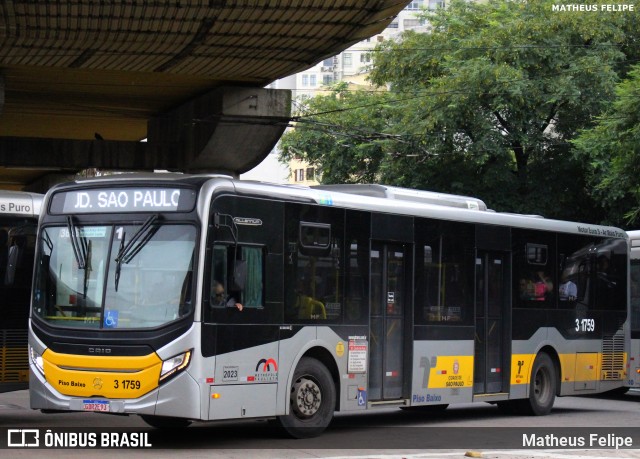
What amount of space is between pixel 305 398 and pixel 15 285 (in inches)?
172

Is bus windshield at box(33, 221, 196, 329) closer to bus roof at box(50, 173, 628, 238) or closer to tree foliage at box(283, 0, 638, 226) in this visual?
A: bus roof at box(50, 173, 628, 238)

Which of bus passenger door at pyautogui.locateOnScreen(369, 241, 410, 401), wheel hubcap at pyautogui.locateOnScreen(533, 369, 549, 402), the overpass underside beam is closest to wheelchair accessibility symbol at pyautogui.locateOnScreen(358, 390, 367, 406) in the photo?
bus passenger door at pyautogui.locateOnScreen(369, 241, 410, 401)

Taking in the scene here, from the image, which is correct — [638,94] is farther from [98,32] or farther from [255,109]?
[98,32]

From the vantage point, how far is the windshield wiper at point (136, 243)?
1223 centimetres

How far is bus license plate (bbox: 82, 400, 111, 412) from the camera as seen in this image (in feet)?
39.2

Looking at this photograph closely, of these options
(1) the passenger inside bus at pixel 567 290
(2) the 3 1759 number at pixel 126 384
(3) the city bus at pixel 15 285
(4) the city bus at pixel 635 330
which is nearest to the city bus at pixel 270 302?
(2) the 3 1759 number at pixel 126 384

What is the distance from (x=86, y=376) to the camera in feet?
39.8

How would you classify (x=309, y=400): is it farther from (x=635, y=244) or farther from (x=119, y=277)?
(x=635, y=244)

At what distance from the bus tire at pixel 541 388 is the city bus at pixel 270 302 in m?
0.31

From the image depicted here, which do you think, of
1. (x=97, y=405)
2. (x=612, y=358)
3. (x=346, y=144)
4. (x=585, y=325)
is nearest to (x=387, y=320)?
(x=97, y=405)

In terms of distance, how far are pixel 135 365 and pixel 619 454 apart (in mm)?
5325

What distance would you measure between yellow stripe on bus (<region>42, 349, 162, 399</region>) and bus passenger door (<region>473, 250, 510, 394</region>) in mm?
6049

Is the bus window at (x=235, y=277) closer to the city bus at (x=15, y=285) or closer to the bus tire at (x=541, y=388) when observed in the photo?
the city bus at (x=15, y=285)

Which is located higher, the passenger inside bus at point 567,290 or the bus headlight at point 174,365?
the passenger inside bus at point 567,290
